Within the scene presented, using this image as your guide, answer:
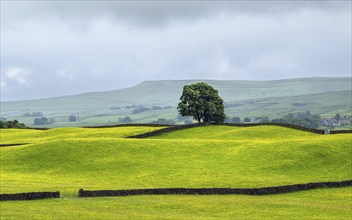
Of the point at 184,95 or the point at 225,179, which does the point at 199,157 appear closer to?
the point at 225,179

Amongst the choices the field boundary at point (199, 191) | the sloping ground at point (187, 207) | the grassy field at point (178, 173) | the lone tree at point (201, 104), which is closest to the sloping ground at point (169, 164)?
the grassy field at point (178, 173)

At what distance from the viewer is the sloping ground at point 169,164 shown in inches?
2675

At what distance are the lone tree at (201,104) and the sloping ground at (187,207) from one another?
6287 centimetres

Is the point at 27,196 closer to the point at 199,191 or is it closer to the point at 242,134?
the point at 199,191

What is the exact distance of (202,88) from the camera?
125312 mm

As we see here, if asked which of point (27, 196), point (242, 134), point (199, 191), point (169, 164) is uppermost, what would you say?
point (242, 134)

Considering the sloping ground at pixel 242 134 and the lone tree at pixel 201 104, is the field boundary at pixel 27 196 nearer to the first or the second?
the sloping ground at pixel 242 134

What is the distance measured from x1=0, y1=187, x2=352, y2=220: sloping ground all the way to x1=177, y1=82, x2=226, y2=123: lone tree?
62.9 meters

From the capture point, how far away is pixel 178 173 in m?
71.9

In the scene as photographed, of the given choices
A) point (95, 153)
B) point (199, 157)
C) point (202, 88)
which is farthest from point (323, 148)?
point (202, 88)

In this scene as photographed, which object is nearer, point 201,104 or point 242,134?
point 242,134

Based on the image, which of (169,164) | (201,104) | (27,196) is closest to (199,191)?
(169,164)

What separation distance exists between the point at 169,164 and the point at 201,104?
157 feet

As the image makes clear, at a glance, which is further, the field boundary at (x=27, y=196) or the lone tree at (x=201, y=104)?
the lone tree at (x=201, y=104)
